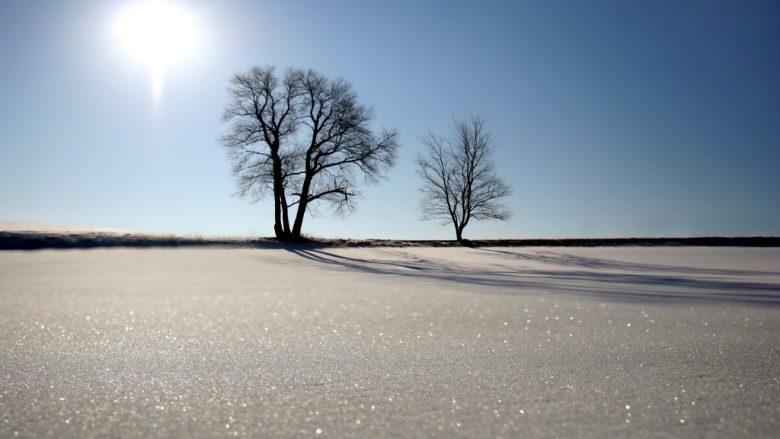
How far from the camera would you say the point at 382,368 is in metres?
1.56

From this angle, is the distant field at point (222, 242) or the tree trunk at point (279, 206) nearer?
the distant field at point (222, 242)

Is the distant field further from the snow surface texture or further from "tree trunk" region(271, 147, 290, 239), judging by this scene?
the snow surface texture

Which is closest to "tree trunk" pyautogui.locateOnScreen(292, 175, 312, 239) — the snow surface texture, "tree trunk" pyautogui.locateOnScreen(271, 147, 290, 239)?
"tree trunk" pyautogui.locateOnScreen(271, 147, 290, 239)

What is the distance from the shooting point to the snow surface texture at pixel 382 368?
1.11 m

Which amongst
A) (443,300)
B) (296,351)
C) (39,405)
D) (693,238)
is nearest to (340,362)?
(296,351)

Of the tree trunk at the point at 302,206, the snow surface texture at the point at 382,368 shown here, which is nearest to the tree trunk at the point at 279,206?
the tree trunk at the point at 302,206

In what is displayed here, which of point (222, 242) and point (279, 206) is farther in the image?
point (279, 206)

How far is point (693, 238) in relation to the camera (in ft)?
64.4

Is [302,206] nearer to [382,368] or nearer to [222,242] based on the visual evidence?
[222,242]

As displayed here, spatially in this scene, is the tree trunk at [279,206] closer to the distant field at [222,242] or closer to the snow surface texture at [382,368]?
the distant field at [222,242]

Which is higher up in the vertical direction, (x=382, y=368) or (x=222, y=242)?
(x=222, y=242)

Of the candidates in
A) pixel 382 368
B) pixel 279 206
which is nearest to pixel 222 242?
pixel 279 206

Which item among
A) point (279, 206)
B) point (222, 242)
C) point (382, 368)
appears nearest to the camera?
point (382, 368)

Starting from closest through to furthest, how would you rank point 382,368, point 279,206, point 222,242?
1. point 382,368
2. point 222,242
3. point 279,206
